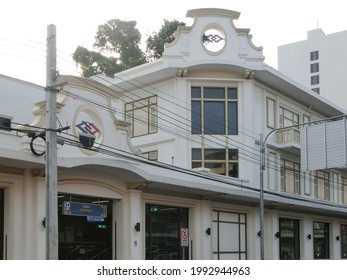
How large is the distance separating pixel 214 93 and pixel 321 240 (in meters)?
13.3

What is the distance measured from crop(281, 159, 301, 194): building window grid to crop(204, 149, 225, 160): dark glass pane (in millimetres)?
5545

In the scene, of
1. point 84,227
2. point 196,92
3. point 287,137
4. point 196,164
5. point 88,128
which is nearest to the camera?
point 88,128

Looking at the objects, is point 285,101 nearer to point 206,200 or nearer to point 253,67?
point 253,67

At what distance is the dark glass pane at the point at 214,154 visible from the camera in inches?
1264

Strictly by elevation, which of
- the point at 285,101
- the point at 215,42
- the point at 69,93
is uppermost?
the point at 215,42

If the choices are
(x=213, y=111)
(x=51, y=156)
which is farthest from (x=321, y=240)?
(x=51, y=156)

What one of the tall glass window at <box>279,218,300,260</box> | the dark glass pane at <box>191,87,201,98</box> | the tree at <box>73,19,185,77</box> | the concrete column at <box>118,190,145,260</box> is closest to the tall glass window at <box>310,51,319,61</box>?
the tree at <box>73,19,185,77</box>

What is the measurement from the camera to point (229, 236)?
2938 centimetres

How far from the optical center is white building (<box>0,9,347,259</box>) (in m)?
20.1

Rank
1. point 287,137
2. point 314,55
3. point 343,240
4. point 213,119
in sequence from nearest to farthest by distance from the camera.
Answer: point 213,119
point 287,137
point 343,240
point 314,55

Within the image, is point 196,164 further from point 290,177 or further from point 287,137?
point 290,177
